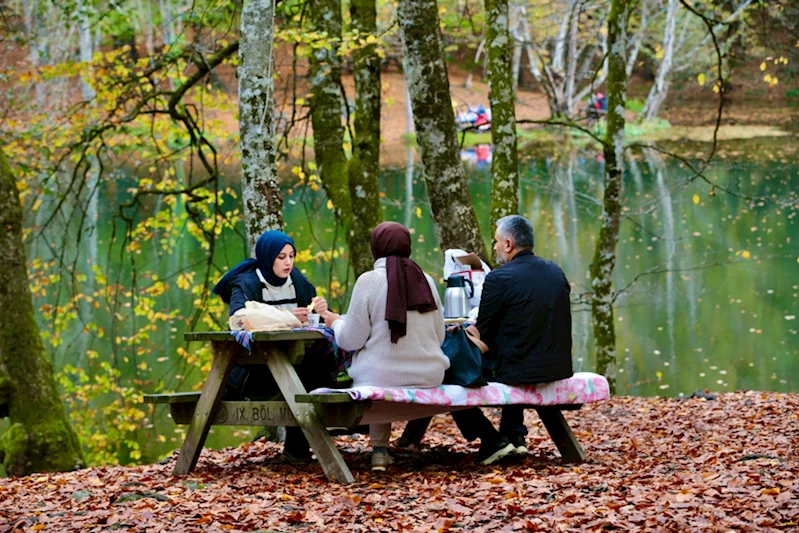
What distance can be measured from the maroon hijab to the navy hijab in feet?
2.05

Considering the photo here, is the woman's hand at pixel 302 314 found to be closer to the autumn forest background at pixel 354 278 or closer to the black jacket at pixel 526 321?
the autumn forest background at pixel 354 278

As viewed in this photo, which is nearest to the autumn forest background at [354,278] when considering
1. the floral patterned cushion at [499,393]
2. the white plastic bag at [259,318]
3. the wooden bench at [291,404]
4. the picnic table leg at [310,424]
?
the picnic table leg at [310,424]

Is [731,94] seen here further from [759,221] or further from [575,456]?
[575,456]

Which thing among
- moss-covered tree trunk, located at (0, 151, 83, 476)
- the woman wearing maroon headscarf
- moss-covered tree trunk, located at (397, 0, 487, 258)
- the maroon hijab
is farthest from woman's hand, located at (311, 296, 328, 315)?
moss-covered tree trunk, located at (0, 151, 83, 476)

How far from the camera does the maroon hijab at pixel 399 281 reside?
5.01 metres

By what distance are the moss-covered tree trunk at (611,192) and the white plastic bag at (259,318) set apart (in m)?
5.13

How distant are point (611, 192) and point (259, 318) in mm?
5402

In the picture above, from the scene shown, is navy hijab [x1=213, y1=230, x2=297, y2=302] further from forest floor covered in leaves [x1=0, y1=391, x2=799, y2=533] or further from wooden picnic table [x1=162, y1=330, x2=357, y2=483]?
forest floor covered in leaves [x1=0, y1=391, x2=799, y2=533]

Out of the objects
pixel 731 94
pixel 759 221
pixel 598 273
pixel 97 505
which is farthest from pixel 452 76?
pixel 97 505

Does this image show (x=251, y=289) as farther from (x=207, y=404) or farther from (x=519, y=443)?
(x=519, y=443)

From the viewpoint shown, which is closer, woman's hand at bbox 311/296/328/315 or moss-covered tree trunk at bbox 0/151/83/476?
woman's hand at bbox 311/296/328/315

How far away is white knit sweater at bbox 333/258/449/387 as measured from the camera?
5051mm

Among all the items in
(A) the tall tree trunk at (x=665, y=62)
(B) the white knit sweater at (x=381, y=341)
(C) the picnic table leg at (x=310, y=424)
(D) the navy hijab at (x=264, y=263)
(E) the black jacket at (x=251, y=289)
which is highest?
(A) the tall tree trunk at (x=665, y=62)

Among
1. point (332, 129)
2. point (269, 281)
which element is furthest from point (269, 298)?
point (332, 129)
